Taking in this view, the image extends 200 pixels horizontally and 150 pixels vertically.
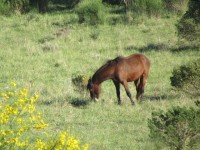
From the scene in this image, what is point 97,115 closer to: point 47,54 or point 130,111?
point 130,111

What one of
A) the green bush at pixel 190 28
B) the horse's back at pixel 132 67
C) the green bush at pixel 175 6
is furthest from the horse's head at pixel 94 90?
the green bush at pixel 175 6

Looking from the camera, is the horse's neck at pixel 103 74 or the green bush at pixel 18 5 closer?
the horse's neck at pixel 103 74

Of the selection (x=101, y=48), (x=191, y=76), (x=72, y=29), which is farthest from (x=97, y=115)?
(x=72, y=29)

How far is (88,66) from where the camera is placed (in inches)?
742

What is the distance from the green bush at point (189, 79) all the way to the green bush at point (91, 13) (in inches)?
485

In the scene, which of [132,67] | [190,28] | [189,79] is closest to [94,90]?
[132,67]

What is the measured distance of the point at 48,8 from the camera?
3284 centimetres

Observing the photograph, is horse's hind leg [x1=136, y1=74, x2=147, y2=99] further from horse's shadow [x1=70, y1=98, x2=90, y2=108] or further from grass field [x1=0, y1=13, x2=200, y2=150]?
horse's shadow [x1=70, y1=98, x2=90, y2=108]

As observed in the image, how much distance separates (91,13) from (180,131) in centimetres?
1801

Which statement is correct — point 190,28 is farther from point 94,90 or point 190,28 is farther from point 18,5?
point 18,5

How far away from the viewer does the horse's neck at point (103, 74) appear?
14.0 m

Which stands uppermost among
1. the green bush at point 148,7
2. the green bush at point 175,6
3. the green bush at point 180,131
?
the green bush at point 180,131

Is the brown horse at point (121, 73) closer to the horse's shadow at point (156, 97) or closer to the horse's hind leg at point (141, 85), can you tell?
the horse's hind leg at point (141, 85)

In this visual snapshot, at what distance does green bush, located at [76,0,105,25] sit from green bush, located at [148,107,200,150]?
16.9 meters
